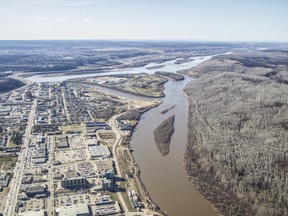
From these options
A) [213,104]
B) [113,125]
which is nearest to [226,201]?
[113,125]

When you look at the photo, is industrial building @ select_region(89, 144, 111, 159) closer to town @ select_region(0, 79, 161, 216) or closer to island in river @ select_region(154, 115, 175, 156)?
town @ select_region(0, 79, 161, 216)

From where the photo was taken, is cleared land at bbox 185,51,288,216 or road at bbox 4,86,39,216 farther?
cleared land at bbox 185,51,288,216

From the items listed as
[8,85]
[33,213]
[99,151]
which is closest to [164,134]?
[99,151]

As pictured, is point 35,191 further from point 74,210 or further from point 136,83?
point 136,83

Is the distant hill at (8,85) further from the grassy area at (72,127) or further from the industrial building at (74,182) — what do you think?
the industrial building at (74,182)

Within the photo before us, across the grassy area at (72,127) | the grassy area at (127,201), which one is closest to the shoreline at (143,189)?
the grassy area at (127,201)

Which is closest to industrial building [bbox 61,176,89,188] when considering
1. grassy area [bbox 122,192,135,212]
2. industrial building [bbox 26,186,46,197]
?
industrial building [bbox 26,186,46,197]
